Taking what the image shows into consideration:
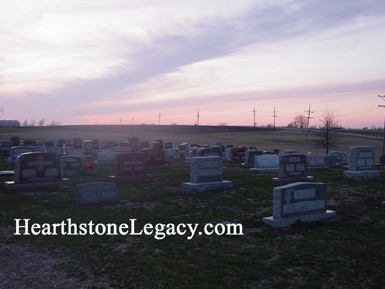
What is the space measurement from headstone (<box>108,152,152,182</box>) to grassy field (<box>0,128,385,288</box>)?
4.81 metres

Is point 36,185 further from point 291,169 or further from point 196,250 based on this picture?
point 291,169

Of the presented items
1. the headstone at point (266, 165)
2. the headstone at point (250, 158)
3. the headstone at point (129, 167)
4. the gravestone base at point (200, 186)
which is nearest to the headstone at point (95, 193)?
the gravestone base at point (200, 186)

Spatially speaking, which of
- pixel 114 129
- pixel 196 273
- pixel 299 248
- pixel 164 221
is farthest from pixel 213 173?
pixel 114 129

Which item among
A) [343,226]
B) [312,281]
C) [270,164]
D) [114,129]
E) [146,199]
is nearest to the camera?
[312,281]

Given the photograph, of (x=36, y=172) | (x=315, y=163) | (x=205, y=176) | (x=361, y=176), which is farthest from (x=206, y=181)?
(x=315, y=163)

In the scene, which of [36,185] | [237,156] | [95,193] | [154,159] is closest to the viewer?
[95,193]

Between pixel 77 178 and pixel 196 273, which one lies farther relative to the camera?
pixel 77 178

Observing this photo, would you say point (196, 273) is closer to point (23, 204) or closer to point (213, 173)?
point (23, 204)

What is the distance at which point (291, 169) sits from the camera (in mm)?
15914

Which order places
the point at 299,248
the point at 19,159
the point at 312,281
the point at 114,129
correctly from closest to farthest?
the point at 312,281 < the point at 299,248 < the point at 19,159 < the point at 114,129

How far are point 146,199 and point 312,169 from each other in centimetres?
1274

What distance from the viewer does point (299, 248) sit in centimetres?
682

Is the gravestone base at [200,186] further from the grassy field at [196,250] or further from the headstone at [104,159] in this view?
the headstone at [104,159]

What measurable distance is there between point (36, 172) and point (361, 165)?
1533cm
